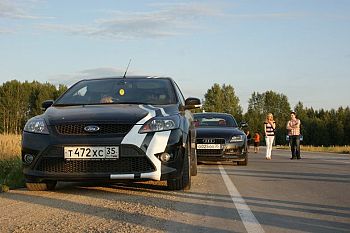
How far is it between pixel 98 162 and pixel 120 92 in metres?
1.83

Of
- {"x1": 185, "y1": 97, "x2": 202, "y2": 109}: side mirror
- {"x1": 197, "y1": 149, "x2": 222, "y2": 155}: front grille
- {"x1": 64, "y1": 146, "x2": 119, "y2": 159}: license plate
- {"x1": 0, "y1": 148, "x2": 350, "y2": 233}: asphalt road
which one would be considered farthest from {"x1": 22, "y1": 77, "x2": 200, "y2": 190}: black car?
{"x1": 197, "y1": 149, "x2": 222, "y2": 155}: front grille

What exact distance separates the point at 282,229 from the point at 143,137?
2342mm

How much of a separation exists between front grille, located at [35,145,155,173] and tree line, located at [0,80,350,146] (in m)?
44.4

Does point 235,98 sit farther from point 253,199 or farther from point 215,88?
point 253,199

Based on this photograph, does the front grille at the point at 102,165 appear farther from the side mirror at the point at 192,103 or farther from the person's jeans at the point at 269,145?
the person's jeans at the point at 269,145

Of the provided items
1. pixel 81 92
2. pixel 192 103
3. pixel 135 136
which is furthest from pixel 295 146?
pixel 135 136

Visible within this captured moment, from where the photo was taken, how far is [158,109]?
708cm

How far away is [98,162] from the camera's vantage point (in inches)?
256

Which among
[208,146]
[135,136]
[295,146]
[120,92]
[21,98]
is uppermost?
[21,98]

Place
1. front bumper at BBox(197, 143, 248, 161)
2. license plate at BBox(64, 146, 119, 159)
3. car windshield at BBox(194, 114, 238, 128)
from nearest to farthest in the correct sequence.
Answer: license plate at BBox(64, 146, 119, 159) → front bumper at BBox(197, 143, 248, 161) → car windshield at BBox(194, 114, 238, 128)

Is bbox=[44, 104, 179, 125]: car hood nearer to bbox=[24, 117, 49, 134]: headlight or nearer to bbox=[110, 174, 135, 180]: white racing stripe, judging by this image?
bbox=[24, 117, 49, 134]: headlight

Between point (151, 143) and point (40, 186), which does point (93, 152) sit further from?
point (40, 186)

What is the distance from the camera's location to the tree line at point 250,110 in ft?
217

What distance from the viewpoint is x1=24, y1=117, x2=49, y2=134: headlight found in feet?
21.9
